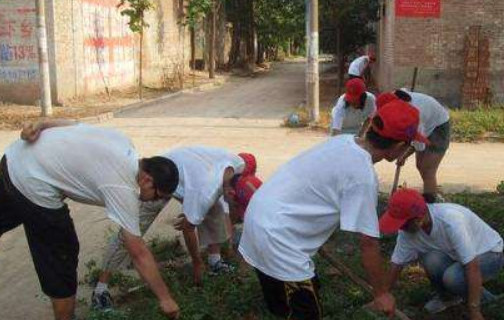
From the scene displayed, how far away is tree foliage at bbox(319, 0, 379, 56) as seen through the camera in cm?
2083

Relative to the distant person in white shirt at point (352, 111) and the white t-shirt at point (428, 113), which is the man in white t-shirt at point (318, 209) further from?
the distant person in white shirt at point (352, 111)

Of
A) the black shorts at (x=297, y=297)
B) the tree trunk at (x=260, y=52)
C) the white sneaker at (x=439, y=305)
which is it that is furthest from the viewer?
the tree trunk at (x=260, y=52)

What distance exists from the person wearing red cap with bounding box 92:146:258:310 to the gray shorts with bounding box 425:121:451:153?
7.17ft

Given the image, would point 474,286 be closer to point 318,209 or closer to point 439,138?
point 318,209

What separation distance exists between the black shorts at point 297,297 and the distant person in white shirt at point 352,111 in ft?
11.1

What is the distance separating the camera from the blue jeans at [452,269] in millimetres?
4246

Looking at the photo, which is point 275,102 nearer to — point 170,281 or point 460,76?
point 460,76

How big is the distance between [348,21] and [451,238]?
1791cm

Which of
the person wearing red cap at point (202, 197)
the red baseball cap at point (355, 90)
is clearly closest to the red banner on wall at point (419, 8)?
the red baseball cap at point (355, 90)

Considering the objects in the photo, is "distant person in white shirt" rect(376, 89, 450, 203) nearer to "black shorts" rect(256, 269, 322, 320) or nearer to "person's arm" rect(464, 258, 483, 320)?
"person's arm" rect(464, 258, 483, 320)

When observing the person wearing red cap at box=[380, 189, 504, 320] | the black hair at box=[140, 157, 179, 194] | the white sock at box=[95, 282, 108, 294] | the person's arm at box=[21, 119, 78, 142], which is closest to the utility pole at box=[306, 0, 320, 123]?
the white sock at box=[95, 282, 108, 294]

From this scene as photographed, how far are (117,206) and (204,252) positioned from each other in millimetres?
2529

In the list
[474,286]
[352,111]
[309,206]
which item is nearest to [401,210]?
[474,286]

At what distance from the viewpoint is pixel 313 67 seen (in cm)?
1429
